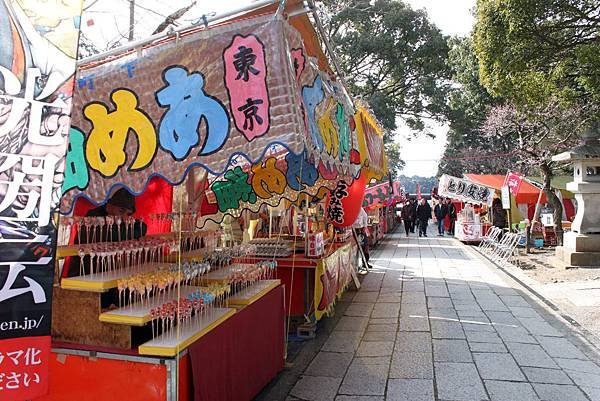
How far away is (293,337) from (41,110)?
509 cm

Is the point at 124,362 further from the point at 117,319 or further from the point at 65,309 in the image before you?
the point at 65,309

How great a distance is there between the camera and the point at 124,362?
3.04 meters

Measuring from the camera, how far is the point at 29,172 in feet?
6.29

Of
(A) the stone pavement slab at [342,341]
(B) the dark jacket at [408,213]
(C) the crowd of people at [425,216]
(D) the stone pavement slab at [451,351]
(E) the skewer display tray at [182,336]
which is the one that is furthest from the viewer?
(B) the dark jacket at [408,213]

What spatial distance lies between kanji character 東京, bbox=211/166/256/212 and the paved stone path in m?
2.33

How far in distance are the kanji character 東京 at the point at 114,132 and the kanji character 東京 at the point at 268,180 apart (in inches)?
140

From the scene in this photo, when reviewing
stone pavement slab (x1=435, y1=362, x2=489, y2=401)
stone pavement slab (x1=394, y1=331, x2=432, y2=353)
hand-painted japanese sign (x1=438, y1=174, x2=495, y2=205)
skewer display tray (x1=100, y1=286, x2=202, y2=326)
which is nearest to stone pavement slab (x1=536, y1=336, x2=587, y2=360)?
stone pavement slab (x1=435, y1=362, x2=489, y2=401)

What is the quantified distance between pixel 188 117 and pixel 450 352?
437 centimetres

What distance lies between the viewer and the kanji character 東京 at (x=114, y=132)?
285 centimetres

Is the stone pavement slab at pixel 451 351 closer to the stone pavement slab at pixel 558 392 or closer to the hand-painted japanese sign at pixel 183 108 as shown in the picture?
the stone pavement slab at pixel 558 392

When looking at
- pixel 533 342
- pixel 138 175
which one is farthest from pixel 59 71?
pixel 533 342

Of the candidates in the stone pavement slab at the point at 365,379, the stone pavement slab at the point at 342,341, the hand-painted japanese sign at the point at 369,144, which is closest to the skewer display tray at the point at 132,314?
the stone pavement slab at the point at 365,379

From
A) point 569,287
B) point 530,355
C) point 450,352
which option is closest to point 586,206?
point 569,287

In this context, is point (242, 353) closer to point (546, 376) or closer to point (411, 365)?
point (411, 365)
